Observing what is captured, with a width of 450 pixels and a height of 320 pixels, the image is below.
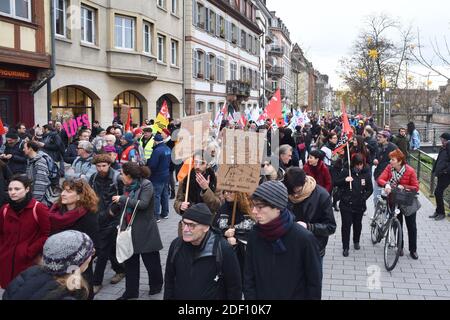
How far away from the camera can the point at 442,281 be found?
6.50 m

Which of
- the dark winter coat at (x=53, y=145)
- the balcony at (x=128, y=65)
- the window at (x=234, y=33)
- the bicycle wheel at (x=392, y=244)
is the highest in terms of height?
the window at (x=234, y=33)

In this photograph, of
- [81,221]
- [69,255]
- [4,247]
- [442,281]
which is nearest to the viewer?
[69,255]

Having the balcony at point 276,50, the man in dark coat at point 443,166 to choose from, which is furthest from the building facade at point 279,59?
the man in dark coat at point 443,166

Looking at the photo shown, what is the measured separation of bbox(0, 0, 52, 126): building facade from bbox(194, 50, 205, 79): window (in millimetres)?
15215

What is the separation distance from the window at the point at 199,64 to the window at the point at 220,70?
3.59 metres

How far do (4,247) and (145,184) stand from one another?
5.40 ft

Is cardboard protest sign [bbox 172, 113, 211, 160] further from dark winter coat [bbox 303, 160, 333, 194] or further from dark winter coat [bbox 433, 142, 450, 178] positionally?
dark winter coat [bbox 433, 142, 450, 178]

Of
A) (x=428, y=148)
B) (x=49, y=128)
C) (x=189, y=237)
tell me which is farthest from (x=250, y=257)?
(x=428, y=148)

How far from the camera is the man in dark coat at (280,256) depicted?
3324mm

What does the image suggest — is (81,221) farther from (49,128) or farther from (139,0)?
(139,0)

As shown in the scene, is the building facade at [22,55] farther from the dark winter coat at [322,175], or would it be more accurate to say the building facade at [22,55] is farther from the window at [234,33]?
the window at [234,33]

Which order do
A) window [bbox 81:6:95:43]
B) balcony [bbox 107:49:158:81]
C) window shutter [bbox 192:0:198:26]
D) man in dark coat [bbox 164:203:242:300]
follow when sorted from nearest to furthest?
1. man in dark coat [bbox 164:203:242:300]
2. window [bbox 81:6:95:43]
3. balcony [bbox 107:49:158:81]
4. window shutter [bbox 192:0:198:26]

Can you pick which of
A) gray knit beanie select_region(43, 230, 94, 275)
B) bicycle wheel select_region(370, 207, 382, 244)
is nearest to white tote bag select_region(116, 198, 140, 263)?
gray knit beanie select_region(43, 230, 94, 275)

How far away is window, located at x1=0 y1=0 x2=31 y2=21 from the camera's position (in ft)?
48.6
